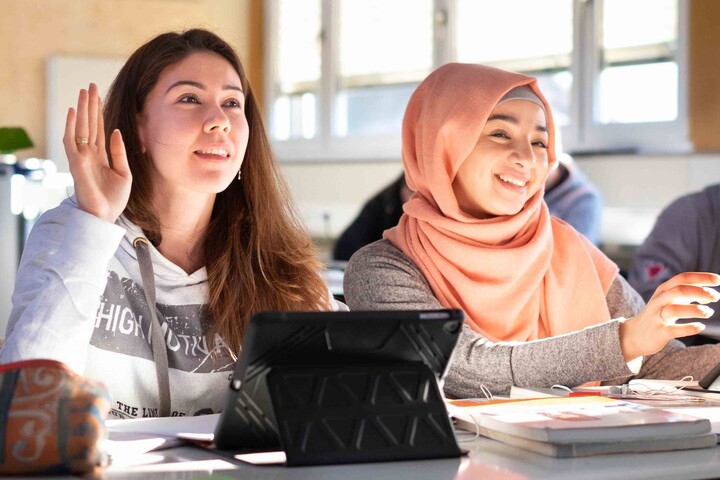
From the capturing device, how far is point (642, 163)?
5.04 m

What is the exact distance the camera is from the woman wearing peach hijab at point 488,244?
230cm

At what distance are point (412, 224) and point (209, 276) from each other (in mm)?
500

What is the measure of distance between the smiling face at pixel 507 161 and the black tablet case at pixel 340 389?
2.86 ft

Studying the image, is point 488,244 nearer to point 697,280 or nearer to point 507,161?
point 507,161

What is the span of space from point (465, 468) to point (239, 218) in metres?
1.01

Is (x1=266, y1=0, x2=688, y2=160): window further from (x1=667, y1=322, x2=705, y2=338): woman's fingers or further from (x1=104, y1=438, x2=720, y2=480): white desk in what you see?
(x1=104, y1=438, x2=720, y2=480): white desk

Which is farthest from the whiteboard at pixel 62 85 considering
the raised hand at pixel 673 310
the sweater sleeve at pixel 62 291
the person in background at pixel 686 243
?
the raised hand at pixel 673 310

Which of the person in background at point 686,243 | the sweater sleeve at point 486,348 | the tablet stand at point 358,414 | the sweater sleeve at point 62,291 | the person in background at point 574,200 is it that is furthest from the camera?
the person in background at point 574,200

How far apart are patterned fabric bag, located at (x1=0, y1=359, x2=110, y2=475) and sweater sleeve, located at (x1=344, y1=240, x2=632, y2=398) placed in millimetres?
947

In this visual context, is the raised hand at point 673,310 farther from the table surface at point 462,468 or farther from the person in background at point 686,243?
the person in background at point 686,243

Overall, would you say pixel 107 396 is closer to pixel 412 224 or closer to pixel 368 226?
pixel 412 224

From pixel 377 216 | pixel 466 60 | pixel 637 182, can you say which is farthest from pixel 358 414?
pixel 466 60

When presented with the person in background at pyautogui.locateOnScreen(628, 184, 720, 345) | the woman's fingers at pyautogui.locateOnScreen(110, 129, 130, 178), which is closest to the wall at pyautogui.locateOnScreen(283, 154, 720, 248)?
the person in background at pyautogui.locateOnScreen(628, 184, 720, 345)

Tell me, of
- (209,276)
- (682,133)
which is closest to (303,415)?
(209,276)
